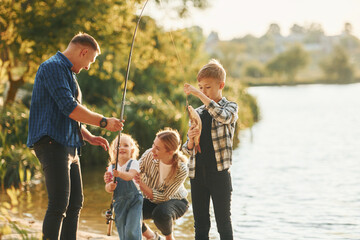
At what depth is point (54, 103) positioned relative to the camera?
129 inches

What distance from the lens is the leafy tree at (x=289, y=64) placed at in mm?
116625

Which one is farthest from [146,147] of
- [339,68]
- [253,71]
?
[253,71]

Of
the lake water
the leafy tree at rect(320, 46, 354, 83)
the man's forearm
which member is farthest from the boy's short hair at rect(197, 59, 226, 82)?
the leafy tree at rect(320, 46, 354, 83)

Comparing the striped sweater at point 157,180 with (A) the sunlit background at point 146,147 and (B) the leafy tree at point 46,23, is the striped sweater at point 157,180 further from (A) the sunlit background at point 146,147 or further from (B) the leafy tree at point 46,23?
(B) the leafy tree at point 46,23

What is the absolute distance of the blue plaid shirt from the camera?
319cm

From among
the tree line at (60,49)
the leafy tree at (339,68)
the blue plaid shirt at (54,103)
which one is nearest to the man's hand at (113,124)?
the blue plaid shirt at (54,103)

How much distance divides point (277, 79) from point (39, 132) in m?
115

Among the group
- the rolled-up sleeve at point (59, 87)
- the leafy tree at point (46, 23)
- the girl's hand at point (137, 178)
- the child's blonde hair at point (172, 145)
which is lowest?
the girl's hand at point (137, 178)

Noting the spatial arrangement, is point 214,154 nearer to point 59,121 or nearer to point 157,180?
point 157,180

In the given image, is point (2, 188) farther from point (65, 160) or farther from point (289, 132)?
point (289, 132)

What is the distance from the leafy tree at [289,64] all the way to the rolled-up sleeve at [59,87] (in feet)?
374

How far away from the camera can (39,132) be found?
3.24 meters

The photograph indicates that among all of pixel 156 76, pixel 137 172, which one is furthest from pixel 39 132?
pixel 156 76

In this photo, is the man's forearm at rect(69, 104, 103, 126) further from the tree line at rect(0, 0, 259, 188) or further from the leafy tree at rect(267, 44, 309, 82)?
the leafy tree at rect(267, 44, 309, 82)
